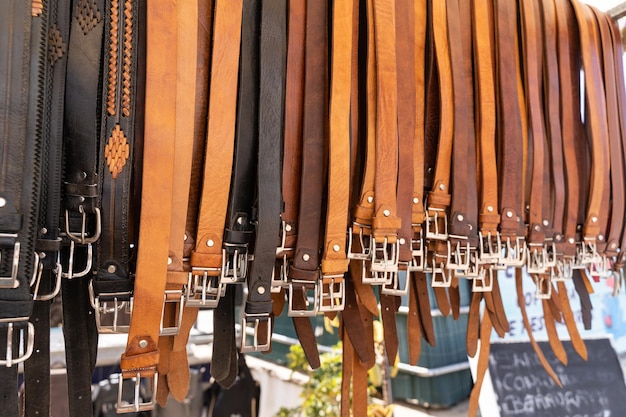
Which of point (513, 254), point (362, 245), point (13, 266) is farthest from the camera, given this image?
point (513, 254)

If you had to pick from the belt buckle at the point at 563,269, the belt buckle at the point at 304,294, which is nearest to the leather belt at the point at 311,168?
the belt buckle at the point at 304,294

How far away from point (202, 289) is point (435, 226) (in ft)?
1.64

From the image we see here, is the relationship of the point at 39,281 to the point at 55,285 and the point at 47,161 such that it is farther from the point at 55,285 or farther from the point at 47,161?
the point at 47,161

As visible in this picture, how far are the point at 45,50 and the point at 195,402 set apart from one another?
4.81 ft

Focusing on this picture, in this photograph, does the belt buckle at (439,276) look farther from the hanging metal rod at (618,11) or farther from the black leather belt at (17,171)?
the hanging metal rod at (618,11)

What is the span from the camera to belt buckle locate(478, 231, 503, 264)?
3.26 feet

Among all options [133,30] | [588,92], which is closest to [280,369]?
[588,92]

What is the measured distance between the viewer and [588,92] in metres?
1.21

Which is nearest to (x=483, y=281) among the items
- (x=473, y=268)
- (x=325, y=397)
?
(x=473, y=268)

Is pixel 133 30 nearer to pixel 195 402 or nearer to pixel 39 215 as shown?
pixel 39 215

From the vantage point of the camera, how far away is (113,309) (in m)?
0.66

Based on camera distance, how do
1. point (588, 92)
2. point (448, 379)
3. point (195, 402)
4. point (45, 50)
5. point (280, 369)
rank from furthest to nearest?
point (448, 379), point (280, 369), point (195, 402), point (588, 92), point (45, 50)

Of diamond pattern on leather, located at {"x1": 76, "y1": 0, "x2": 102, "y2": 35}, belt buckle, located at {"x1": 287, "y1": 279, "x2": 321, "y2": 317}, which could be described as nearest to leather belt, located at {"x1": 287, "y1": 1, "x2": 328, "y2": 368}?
belt buckle, located at {"x1": 287, "y1": 279, "x2": 321, "y2": 317}

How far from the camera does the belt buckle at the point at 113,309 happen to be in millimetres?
648
